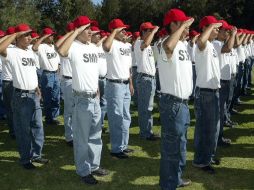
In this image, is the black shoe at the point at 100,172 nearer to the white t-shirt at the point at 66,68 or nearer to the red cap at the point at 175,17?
the white t-shirt at the point at 66,68

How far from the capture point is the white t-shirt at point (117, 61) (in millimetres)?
8289

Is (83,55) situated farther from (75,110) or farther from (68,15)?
(68,15)

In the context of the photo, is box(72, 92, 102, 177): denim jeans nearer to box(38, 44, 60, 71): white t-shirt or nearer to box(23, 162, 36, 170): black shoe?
box(23, 162, 36, 170): black shoe

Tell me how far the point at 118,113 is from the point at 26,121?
1839 millimetres

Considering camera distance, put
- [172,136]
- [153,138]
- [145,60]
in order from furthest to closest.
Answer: [153,138] < [145,60] < [172,136]

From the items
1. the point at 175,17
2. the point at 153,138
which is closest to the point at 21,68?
the point at 175,17

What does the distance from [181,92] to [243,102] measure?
9438 millimetres

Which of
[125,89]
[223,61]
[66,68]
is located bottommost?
[125,89]

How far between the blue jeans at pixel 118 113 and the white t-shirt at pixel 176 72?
7.26 ft

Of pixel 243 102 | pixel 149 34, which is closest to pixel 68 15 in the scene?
pixel 243 102

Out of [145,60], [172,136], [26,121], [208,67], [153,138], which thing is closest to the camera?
[172,136]

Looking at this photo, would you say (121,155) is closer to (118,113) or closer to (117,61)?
(118,113)

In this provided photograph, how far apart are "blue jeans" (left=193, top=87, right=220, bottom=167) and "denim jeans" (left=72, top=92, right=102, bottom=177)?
6.00 feet

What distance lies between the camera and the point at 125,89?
27.7ft
